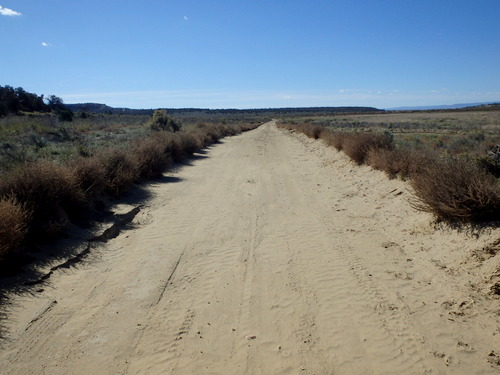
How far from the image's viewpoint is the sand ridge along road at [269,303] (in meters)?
3.98

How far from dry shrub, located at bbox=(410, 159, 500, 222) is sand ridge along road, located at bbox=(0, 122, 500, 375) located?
1.36ft

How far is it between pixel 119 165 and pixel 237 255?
6.51 metres

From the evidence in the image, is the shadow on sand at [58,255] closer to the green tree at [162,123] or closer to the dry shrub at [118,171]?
the dry shrub at [118,171]

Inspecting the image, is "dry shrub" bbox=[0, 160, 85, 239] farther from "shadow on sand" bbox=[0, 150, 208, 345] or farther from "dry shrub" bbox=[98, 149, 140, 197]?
"dry shrub" bbox=[98, 149, 140, 197]

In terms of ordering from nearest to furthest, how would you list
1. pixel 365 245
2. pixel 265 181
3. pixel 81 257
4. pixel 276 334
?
pixel 276 334 → pixel 81 257 → pixel 365 245 → pixel 265 181

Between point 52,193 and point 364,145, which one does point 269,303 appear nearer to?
point 52,193

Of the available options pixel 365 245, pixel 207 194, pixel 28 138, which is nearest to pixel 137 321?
pixel 365 245

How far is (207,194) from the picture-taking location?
1202 cm

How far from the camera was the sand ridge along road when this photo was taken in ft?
13.1

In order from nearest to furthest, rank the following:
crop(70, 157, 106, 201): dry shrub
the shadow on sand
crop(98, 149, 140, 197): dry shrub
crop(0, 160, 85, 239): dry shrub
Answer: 1. the shadow on sand
2. crop(0, 160, 85, 239): dry shrub
3. crop(70, 157, 106, 201): dry shrub
4. crop(98, 149, 140, 197): dry shrub

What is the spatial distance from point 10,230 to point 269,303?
4.23 metres

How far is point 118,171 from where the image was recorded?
11.2m

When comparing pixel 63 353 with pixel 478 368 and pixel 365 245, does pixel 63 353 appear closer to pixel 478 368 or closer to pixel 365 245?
pixel 478 368

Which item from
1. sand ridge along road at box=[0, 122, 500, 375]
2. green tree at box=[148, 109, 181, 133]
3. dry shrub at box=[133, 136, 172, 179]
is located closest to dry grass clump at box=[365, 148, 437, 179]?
sand ridge along road at box=[0, 122, 500, 375]
